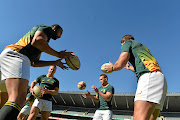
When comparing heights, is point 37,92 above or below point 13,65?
below

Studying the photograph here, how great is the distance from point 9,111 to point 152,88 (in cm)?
243

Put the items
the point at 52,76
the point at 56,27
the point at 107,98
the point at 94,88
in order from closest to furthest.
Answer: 1. the point at 56,27
2. the point at 94,88
3. the point at 107,98
4. the point at 52,76

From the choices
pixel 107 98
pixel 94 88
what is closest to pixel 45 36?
pixel 94 88

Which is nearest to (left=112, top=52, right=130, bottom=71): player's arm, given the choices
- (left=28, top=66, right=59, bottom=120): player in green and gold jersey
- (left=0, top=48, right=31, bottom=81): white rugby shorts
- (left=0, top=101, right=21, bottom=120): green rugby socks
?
(left=0, top=48, right=31, bottom=81): white rugby shorts

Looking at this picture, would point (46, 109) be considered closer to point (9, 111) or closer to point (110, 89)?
point (110, 89)

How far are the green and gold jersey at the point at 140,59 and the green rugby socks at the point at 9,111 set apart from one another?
2.25m

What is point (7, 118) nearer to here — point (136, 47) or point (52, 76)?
point (136, 47)

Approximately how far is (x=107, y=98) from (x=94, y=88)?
94 cm

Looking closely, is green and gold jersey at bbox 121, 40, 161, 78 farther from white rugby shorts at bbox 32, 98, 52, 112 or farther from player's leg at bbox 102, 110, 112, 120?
white rugby shorts at bbox 32, 98, 52, 112

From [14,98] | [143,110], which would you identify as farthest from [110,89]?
[14,98]

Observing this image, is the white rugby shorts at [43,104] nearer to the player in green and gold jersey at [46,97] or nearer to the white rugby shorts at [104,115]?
the player in green and gold jersey at [46,97]

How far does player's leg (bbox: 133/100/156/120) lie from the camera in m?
2.69

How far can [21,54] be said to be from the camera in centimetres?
306

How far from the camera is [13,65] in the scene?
9.41 feet
